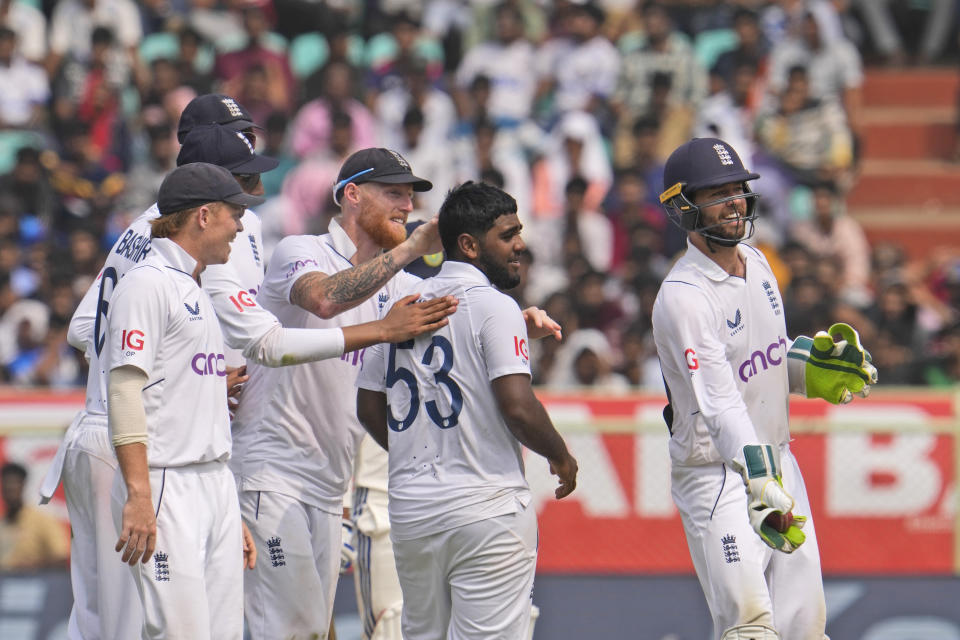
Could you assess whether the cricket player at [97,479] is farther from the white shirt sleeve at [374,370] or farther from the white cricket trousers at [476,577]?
the white cricket trousers at [476,577]

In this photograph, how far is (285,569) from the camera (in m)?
7.15

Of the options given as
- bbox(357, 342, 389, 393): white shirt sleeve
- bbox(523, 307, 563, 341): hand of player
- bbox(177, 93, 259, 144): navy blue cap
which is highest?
bbox(177, 93, 259, 144): navy blue cap

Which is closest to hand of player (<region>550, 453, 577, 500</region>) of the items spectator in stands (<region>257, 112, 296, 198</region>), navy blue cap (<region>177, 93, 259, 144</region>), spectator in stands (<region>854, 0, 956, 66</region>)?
navy blue cap (<region>177, 93, 259, 144</region>)

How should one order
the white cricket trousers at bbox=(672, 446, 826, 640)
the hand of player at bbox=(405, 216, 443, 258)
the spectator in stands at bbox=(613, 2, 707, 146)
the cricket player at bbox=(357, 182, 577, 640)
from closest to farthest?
1. the cricket player at bbox=(357, 182, 577, 640)
2. the hand of player at bbox=(405, 216, 443, 258)
3. the white cricket trousers at bbox=(672, 446, 826, 640)
4. the spectator in stands at bbox=(613, 2, 707, 146)

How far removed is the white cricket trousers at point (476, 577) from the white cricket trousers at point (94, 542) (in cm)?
126

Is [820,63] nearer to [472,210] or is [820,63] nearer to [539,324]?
[539,324]

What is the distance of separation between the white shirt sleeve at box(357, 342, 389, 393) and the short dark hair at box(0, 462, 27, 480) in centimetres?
474


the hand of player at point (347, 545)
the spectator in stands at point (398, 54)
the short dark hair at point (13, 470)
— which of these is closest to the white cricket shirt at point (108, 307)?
the hand of player at point (347, 545)

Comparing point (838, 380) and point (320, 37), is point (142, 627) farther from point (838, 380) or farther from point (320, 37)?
point (320, 37)

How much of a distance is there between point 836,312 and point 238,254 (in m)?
7.07

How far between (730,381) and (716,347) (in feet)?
0.54

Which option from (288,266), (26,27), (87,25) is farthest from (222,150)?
(26,27)

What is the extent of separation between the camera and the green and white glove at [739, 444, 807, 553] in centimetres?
608

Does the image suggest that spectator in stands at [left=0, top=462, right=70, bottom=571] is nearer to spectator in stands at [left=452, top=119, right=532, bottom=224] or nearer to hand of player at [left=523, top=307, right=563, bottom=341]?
hand of player at [left=523, top=307, right=563, bottom=341]
